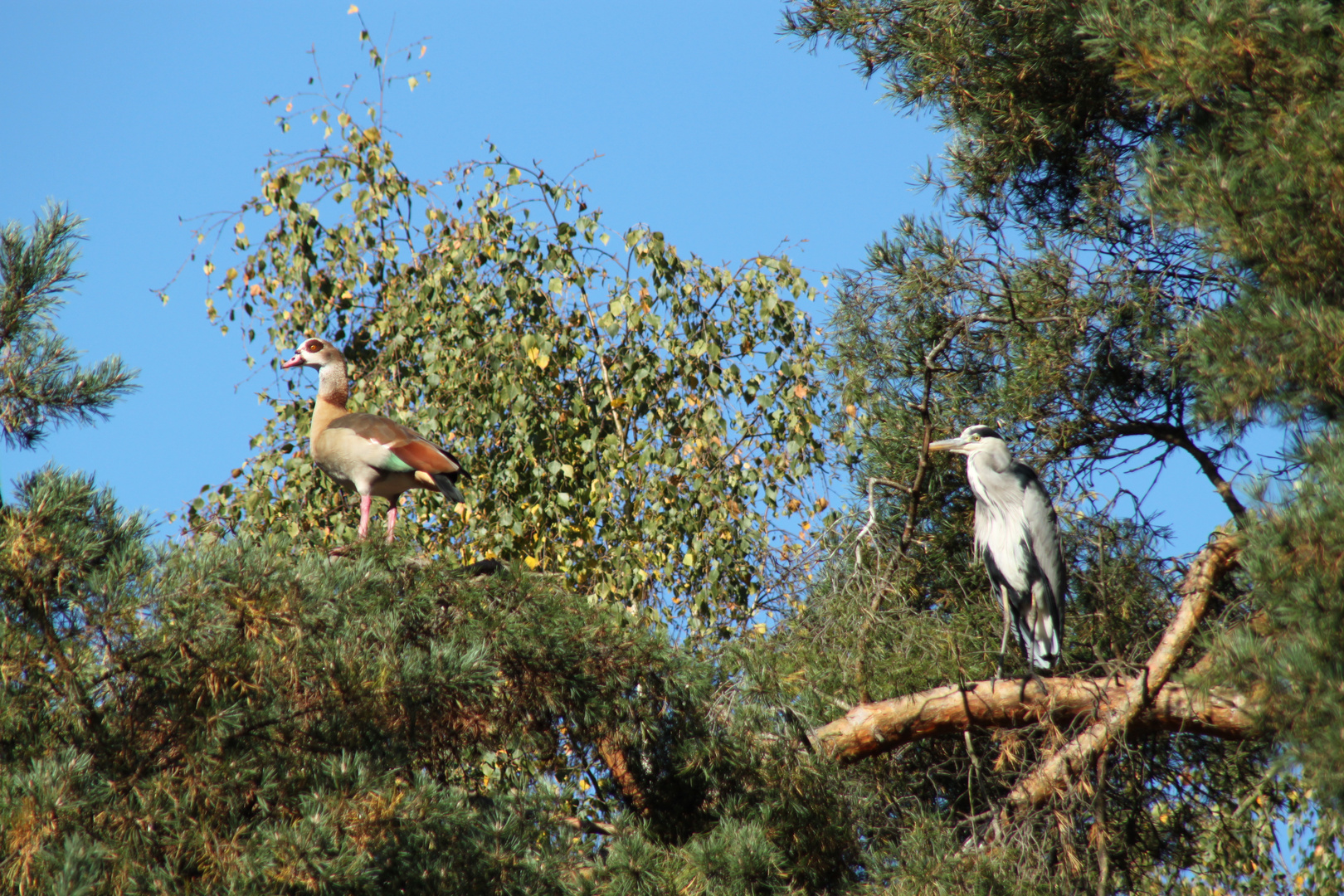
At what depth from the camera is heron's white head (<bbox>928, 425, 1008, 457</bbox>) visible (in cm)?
467

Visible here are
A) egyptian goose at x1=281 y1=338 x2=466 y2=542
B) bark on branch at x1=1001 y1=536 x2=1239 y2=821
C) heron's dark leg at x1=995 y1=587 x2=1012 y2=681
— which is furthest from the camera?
egyptian goose at x1=281 y1=338 x2=466 y2=542

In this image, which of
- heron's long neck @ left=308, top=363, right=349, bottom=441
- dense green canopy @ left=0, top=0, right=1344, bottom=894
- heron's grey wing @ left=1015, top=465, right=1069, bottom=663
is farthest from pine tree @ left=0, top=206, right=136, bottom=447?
heron's grey wing @ left=1015, top=465, right=1069, bottom=663

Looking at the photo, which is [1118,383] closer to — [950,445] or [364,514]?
[950,445]

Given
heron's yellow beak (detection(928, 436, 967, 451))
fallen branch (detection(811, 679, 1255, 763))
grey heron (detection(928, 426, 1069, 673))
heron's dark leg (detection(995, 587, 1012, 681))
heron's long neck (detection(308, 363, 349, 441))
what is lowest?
fallen branch (detection(811, 679, 1255, 763))

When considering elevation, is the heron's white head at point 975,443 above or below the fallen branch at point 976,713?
above

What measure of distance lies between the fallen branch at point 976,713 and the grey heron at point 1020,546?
583 millimetres

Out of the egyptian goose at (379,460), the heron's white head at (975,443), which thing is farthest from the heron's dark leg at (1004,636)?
the egyptian goose at (379,460)

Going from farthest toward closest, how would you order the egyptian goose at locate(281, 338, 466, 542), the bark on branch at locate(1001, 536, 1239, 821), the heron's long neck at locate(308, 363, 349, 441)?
the heron's long neck at locate(308, 363, 349, 441)
the egyptian goose at locate(281, 338, 466, 542)
the bark on branch at locate(1001, 536, 1239, 821)

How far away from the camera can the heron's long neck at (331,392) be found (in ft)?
16.8

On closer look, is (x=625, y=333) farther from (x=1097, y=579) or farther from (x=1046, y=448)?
(x=1097, y=579)

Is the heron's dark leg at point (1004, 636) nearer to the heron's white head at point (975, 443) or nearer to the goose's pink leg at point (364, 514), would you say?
the heron's white head at point (975, 443)

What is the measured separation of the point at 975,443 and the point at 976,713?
1.28 m

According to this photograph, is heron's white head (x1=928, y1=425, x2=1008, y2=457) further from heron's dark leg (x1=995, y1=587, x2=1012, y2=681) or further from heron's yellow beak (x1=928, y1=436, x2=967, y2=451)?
heron's dark leg (x1=995, y1=587, x2=1012, y2=681)

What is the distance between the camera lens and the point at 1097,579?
453 centimetres
